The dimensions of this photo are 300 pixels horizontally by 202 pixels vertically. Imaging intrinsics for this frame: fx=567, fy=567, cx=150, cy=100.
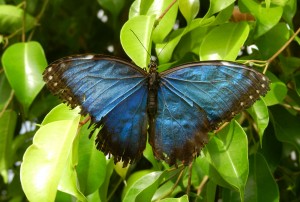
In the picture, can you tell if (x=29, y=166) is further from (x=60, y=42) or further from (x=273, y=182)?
(x=60, y=42)

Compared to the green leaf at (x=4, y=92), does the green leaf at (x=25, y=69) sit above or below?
above

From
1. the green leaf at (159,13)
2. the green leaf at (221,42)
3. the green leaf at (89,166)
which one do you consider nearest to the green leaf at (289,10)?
the green leaf at (221,42)

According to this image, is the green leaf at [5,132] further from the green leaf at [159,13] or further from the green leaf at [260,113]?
the green leaf at [260,113]

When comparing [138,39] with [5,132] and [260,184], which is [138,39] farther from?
[5,132]

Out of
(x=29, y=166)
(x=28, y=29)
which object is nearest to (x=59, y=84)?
(x=29, y=166)

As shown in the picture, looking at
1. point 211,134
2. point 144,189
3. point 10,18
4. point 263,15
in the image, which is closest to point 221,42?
point 263,15
